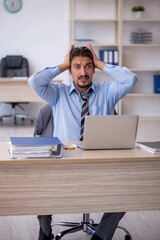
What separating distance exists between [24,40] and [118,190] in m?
5.80

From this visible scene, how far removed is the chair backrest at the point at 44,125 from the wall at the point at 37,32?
15.6ft

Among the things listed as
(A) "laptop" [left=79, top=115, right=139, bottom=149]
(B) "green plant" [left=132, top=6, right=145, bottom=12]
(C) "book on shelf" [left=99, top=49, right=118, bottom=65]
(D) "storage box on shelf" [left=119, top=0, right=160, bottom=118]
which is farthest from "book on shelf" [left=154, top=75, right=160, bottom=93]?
(A) "laptop" [left=79, top=115, right=139, bottom=149]

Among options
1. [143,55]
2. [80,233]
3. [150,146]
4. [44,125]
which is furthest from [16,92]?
[150,146]

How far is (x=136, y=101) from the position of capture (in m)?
7.79

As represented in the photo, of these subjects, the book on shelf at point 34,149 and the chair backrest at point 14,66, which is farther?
the chair backrest at point 14,66

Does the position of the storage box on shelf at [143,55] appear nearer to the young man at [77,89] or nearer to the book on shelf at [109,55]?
the book on shelf at [109,55]

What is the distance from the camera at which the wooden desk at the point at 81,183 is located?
1874 millimetres

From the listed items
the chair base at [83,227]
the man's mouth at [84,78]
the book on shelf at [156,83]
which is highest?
the man's mouth at [84,78]

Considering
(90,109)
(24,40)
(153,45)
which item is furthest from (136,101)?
(90,109)

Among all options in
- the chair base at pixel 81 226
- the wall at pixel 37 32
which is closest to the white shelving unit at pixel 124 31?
the wall at pixel 37 32

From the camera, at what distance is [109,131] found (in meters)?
2.00

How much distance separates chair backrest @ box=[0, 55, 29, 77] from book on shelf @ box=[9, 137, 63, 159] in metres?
5.17

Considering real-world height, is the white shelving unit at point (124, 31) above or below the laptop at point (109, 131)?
above

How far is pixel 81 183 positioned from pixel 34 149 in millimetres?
301
